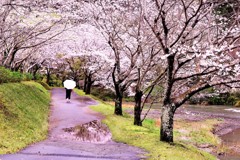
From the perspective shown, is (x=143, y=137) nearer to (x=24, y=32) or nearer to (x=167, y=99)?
(x=167, y=99)

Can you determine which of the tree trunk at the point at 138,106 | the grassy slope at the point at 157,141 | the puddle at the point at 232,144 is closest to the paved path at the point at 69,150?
the grassy slope at the point at 157,141

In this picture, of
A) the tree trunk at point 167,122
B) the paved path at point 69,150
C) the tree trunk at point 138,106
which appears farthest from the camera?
the tree trunk at point 138,106

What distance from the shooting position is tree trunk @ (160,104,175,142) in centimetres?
1441

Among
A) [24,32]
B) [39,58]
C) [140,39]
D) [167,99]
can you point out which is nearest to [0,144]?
[167,99]

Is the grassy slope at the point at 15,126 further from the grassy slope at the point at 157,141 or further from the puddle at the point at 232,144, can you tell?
the puddle at the point at 232,144

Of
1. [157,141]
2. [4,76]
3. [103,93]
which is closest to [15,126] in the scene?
[157,141]

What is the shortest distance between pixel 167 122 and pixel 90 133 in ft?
15.0

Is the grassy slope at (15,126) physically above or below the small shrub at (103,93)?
below

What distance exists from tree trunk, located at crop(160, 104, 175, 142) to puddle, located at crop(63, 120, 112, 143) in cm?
285

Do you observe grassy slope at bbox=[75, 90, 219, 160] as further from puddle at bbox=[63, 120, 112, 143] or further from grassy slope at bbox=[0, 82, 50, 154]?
grassy slope at bbox=[0, 82, 50, 154]

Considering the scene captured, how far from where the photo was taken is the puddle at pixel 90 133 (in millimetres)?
16147

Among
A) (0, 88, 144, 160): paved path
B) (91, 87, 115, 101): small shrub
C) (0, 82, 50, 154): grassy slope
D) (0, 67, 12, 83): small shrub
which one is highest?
(0, 67, 12, 83): small shrub

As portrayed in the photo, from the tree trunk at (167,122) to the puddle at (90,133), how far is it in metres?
2.85

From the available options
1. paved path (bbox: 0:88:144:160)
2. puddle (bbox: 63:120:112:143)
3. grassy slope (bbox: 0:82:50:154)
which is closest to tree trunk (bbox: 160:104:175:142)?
paved path (bbox: 0:88:144:160)
